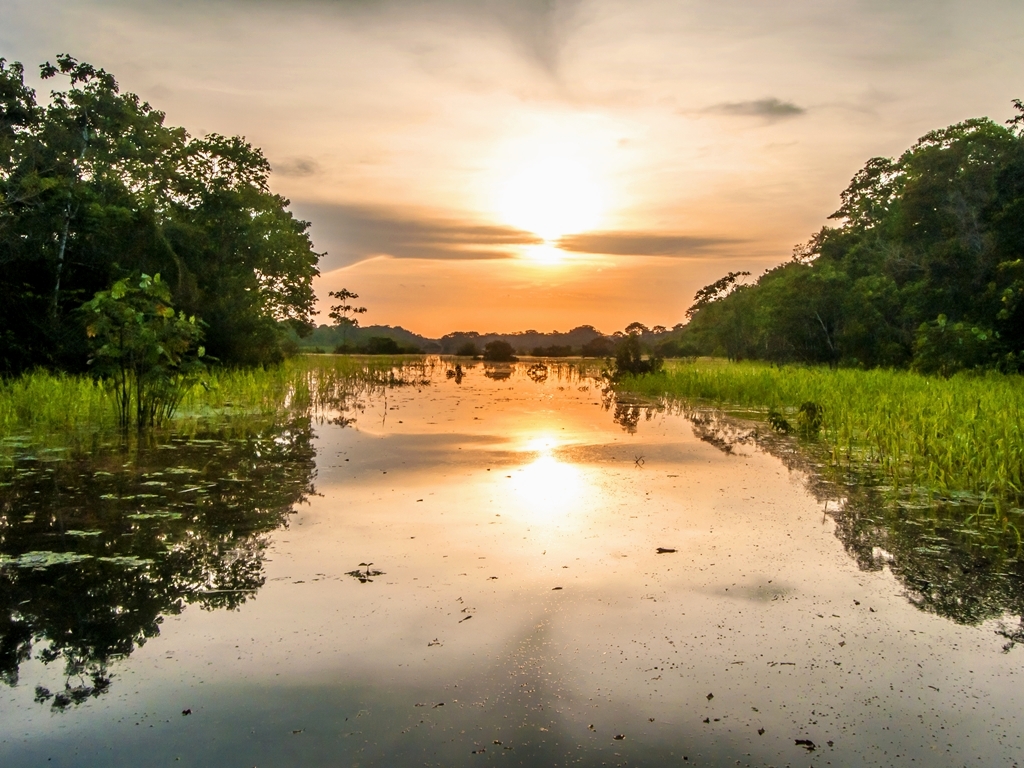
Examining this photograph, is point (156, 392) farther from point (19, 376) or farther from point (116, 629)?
point (116, 629)

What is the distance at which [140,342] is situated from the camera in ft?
33.6

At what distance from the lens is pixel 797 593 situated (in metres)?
4.43

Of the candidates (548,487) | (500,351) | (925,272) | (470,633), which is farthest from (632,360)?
(500,351)

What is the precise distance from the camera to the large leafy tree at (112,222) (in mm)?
15703

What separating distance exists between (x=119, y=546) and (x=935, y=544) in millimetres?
5983

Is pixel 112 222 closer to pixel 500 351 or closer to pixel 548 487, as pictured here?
pixel 548 487

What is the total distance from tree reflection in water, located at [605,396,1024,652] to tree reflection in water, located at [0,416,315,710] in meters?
4.21

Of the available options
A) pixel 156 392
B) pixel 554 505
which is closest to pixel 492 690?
pixel 554 505

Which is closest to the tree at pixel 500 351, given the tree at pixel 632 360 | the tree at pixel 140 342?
the tree at pixel 632 360

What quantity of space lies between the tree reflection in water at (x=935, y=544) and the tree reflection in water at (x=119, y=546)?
166 inches

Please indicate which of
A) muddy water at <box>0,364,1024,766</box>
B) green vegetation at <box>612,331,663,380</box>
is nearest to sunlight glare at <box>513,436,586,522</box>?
muddy water at <box>0,364,1024,766</box>

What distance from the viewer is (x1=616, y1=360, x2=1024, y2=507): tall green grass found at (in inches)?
287

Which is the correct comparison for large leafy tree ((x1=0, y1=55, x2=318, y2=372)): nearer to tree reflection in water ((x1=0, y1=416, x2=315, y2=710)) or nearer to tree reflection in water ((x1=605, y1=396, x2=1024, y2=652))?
tree reflection in water ((x1=0, y1=416, x2=315, y2=710))

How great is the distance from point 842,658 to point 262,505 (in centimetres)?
488
